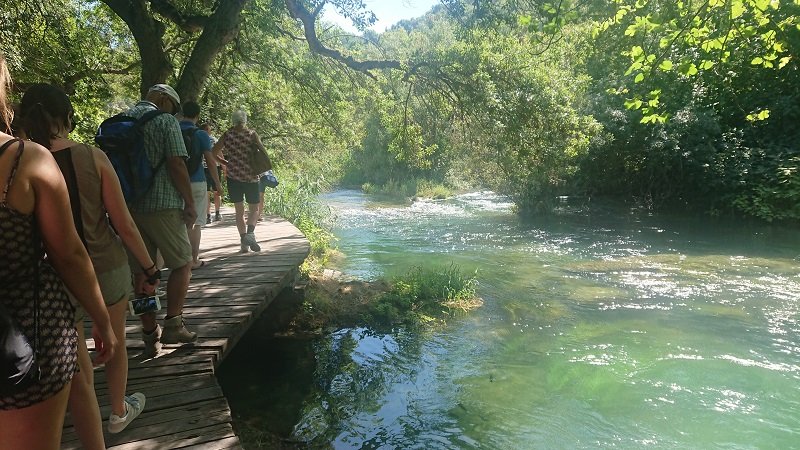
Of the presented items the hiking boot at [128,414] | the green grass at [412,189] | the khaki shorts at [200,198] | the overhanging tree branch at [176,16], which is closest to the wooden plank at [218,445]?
the hiking boot at [128,414]

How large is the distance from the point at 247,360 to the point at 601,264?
27.6 ft

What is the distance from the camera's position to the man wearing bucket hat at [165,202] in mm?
3627

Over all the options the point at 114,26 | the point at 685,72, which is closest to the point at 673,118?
the point at 685,72

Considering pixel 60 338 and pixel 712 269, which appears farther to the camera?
pixel 712 269

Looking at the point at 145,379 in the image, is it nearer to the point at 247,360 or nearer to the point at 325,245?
the point at 247,360

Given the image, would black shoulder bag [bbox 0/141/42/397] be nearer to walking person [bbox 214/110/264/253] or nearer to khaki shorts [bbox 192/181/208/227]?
khaki shorts [bbox 192/181/208/227]

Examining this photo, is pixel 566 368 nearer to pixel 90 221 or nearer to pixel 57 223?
pixel 90 221

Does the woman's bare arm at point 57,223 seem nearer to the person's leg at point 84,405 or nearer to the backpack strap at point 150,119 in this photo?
the person's leg at point 84,405

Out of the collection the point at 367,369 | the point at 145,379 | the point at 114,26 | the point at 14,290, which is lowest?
the point at 367,369

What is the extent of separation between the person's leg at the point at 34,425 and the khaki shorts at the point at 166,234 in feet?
6.98

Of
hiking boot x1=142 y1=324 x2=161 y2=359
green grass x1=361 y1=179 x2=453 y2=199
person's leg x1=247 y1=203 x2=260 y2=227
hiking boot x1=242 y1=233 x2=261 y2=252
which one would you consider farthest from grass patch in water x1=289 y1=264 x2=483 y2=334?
green grass x1=361 y1=179 x2=453 y2=199

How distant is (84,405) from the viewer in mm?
2260

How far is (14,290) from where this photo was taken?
1548 mm

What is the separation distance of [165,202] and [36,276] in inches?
84.7
